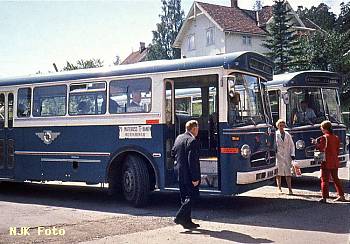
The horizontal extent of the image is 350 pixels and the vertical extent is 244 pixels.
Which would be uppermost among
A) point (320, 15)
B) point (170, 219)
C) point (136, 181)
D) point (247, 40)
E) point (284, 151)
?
point (320, 15)

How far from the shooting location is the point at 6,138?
13695 millimetres

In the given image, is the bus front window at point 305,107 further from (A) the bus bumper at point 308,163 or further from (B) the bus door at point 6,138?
(B) the bus door at point 6,138

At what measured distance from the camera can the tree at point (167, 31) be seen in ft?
220

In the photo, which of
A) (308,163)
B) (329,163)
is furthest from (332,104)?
(329,163)

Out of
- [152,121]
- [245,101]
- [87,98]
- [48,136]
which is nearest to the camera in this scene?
[245,101]

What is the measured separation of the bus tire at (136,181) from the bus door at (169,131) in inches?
21.0

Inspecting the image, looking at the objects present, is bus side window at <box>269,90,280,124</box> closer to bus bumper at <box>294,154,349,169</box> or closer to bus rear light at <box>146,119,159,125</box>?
bus bumper at <box>294,154,349,169</box>

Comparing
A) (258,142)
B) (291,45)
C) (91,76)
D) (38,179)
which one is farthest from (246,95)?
(291,45)

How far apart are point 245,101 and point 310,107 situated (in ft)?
13.3

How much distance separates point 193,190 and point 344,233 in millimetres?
2611

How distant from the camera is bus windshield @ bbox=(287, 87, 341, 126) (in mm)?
13648

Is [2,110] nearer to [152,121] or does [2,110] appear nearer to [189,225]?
[152,121]

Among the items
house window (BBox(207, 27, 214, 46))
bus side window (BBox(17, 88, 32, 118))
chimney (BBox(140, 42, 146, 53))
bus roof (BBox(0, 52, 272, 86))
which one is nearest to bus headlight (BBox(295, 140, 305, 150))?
bus roof (BBox(0, 52, 272, 86))

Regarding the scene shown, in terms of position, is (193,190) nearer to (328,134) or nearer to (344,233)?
(344,233)
